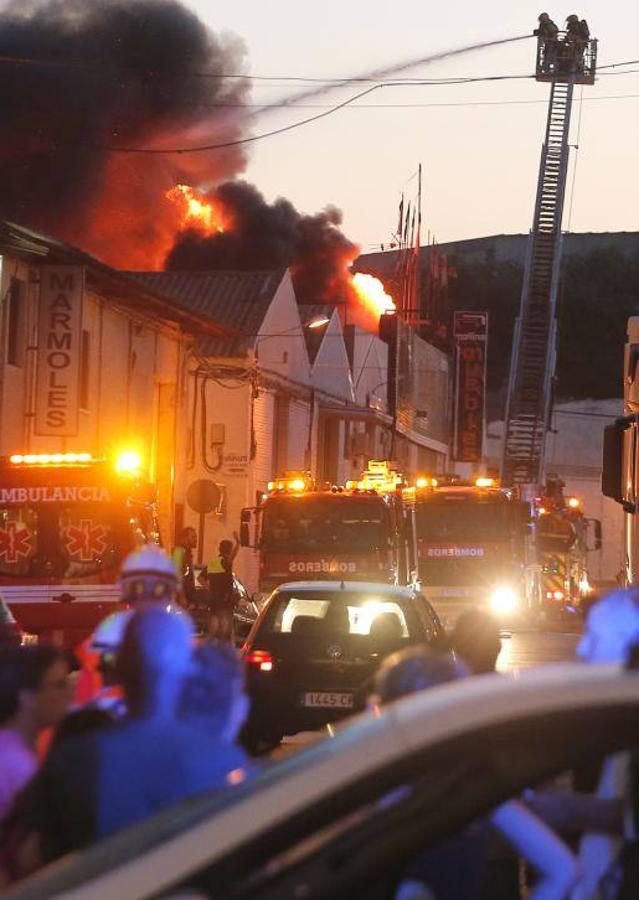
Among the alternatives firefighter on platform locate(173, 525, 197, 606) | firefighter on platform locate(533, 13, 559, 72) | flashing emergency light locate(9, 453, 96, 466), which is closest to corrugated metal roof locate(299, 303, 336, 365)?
firefighter on platform locate(533, 13, 559, 72)

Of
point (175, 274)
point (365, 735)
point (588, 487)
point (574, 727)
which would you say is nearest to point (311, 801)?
point (365, 735)

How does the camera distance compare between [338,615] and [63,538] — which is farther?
[63,538]

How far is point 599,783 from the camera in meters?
4.30

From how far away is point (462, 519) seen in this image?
3753 centimetres

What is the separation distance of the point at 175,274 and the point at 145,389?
1696cm

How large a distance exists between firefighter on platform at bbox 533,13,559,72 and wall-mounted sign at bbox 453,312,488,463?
1161 cm

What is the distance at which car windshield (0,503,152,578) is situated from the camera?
876 inches

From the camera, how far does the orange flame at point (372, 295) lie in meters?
72.2

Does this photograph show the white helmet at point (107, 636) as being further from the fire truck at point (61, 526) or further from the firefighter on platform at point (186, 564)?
the firefighter on platform at point (186, 564)

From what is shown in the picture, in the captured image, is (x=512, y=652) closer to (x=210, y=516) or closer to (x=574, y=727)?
(x=210, y=516)

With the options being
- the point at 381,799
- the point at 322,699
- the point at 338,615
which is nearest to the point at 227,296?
the point at 338,615

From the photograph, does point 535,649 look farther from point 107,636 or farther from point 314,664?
point 107,636

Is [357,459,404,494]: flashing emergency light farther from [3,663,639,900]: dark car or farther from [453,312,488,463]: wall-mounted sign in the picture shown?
[453,312,488,463]: wall-mounted sign

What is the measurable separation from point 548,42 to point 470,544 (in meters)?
40.0
